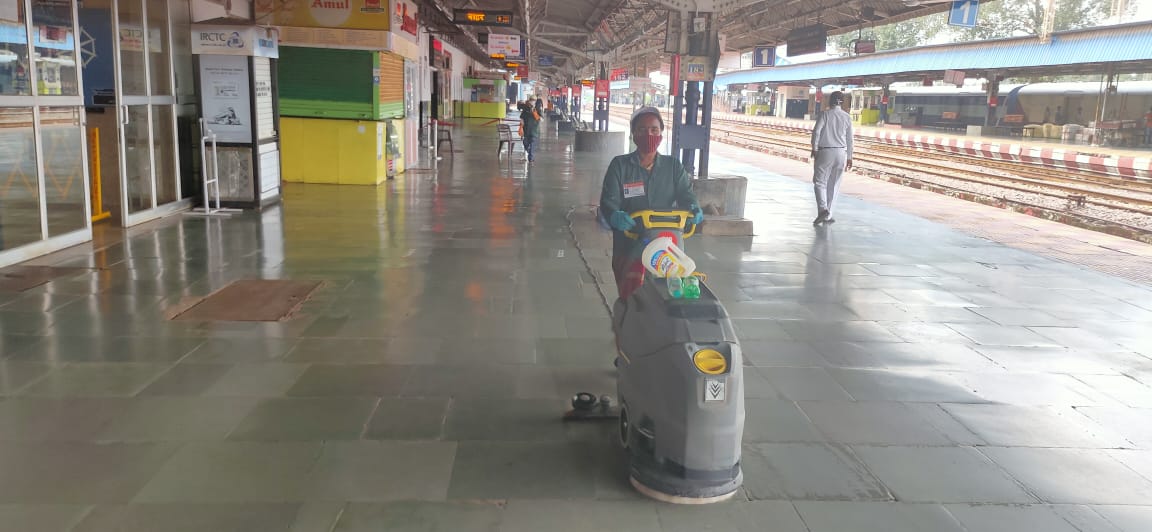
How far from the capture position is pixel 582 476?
11.3ft

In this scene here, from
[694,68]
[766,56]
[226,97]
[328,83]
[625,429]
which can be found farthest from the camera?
[766,56]

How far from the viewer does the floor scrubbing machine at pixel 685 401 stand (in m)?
3.04

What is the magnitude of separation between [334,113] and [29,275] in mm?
7082

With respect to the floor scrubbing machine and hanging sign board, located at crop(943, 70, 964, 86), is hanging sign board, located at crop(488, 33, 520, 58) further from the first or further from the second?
the floor scrubbing machine

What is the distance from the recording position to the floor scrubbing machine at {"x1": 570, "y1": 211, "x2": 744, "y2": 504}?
3.04 metres

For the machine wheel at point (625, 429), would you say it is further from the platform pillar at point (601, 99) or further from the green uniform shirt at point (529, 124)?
the platform pillar at point (601, 99)

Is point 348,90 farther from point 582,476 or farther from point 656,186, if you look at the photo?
point 582,476

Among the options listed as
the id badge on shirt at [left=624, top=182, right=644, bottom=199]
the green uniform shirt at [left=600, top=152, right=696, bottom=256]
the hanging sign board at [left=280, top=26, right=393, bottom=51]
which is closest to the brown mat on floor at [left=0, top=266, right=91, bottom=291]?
the green uniform shirt at [left=600, top=152, right=696, bottom=256]

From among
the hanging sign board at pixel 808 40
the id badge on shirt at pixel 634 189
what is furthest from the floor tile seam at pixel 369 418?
the hanging sign board at pixel 808 40

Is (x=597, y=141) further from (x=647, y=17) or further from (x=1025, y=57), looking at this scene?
(x=1025, y=57)

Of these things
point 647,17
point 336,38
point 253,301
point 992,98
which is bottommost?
point 253,301

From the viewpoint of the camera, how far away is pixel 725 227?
972cm

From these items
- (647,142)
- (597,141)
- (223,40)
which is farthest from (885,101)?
(647,142)

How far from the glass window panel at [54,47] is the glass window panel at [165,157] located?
7.11ft
